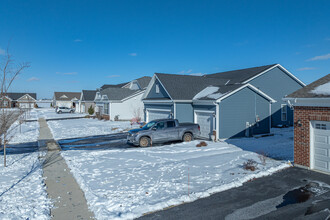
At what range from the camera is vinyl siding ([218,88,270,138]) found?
57.1 feet

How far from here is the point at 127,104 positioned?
3556 centimetres

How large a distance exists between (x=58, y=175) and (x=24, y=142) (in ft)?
33.8

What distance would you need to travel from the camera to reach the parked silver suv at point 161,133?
1574 cm

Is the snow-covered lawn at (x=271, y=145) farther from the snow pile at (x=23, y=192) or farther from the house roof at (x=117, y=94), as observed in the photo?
the house roof at (x=117, y=94)

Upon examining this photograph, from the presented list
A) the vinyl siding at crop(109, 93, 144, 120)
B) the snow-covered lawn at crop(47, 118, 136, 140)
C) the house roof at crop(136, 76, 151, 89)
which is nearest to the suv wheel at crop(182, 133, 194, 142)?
the snow-covered lawn at crop(47, 118, 136, 140)

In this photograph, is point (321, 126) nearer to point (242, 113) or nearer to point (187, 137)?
point (242, 113)

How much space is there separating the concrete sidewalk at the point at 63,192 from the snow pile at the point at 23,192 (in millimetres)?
230

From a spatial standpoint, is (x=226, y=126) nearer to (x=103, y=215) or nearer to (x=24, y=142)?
(x=103, y=215)

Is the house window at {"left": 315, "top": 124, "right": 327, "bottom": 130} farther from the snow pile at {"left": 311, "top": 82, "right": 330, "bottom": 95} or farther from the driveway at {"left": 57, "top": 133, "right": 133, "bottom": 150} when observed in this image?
the driveway at {"left": 57, "top": 133, "right": 133, "bottom": 150}

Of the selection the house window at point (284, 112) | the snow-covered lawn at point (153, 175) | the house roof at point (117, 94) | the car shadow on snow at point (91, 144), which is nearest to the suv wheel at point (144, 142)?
the car shadow on snow at point (91, 144)

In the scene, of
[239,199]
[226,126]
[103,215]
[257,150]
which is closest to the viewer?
[103,215]

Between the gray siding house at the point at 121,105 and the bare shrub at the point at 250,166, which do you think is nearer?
the bare shrub at the point at 250,166

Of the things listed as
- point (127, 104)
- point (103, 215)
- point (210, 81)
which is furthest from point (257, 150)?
point (127, 104)

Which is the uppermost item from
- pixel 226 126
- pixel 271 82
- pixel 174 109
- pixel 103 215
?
pixel 271 82
